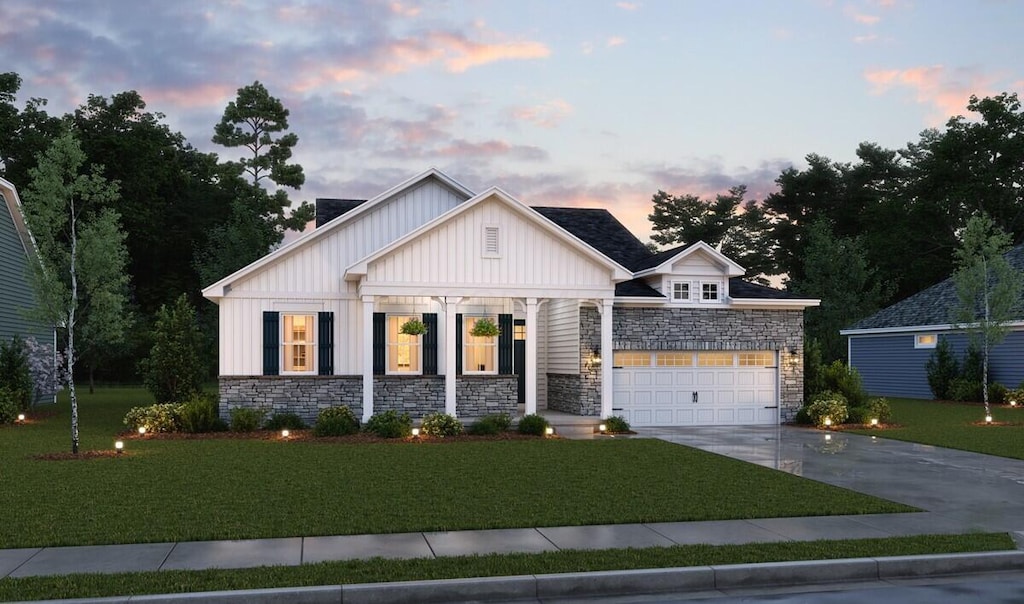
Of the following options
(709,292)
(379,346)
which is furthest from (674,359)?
(379,346)

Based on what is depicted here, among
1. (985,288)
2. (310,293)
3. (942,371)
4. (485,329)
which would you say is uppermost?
(985,288)

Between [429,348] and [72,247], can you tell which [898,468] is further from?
[72,247]

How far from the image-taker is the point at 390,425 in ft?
62.1

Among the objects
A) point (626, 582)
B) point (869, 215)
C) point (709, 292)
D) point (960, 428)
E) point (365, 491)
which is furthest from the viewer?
point (869, 215)

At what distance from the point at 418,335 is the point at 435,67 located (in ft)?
22.7

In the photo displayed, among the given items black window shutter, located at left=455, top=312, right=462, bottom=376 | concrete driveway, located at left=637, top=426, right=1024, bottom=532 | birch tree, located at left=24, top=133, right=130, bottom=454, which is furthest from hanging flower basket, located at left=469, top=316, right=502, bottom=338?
birch tree, located at left=24, top=133, right=130, bottom=454

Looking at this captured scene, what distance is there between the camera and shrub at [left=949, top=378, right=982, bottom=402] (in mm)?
30922

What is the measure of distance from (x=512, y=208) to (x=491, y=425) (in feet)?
17.1

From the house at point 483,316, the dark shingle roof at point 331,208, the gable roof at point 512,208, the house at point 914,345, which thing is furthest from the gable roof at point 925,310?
the dark shingle roof at point 331,208

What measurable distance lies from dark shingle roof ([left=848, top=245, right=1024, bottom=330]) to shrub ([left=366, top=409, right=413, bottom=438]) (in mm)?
23576

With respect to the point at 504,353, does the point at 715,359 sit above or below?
below

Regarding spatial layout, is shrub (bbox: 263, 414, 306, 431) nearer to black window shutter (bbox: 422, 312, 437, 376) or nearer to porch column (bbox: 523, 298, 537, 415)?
black window shutter (bbox: 422, 312, 437, 376)

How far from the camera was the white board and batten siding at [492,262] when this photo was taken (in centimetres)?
2039

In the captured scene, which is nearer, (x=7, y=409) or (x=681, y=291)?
(x=7, y=409)
